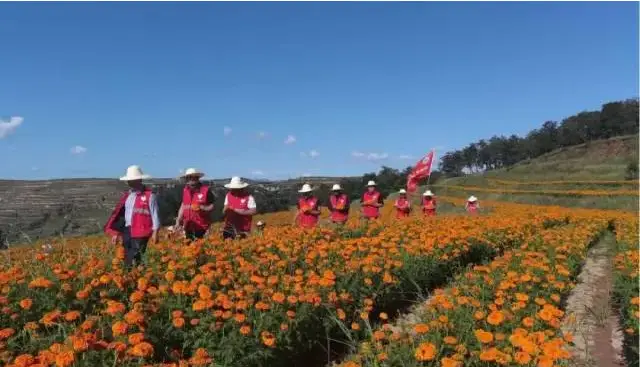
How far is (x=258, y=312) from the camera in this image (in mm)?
3949

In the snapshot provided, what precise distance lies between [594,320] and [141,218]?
5.53 metres

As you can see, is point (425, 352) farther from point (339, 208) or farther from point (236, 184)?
point (339, 208)

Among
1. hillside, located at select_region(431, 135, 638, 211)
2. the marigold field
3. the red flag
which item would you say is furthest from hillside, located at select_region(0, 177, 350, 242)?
the marigold field

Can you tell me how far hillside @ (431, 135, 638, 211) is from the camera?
31078mm

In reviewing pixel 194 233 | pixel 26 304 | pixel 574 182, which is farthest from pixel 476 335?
pixel 574 182

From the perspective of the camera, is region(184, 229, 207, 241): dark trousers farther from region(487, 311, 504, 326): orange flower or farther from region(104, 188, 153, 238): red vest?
region(487, 311, 504, 326): orange flower

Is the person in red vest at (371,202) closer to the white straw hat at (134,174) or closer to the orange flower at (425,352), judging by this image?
the white straw hat at (134,174)

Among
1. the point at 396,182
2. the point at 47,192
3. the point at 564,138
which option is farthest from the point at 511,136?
the point at 47,192

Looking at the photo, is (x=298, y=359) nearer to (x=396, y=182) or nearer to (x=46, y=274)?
(x=46, y=274)

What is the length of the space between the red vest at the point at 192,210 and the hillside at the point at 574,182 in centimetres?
2616

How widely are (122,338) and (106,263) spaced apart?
201cm

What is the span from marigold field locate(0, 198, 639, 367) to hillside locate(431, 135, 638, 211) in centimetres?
2622

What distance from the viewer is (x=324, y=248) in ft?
20.4

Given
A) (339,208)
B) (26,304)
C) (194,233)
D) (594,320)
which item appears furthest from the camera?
(339,208)
